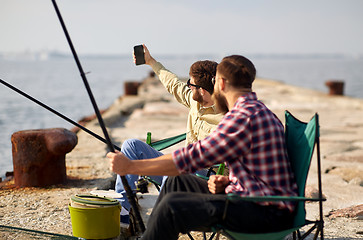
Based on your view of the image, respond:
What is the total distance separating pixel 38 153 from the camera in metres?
4.48

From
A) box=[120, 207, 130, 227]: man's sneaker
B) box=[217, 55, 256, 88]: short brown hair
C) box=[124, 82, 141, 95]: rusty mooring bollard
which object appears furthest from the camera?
box=[124, 82, 141, 95]: rusty mooring bollard

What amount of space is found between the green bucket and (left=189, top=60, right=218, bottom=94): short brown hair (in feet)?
3.32

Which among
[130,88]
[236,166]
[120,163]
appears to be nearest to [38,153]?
[120,163]

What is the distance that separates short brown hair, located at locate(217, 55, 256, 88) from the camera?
8.18ft

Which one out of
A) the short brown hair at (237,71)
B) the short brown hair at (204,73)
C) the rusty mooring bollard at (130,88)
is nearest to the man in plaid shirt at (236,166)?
the short brown hair at (237,71)

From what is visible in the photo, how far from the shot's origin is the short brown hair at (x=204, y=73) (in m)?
3.41

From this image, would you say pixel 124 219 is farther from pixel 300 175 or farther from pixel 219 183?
pixel 300 175

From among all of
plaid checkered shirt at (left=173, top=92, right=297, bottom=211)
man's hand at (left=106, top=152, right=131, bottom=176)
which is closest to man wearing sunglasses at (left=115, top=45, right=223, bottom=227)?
man's hand at (left=106, top=152, right=131, bottom=176)

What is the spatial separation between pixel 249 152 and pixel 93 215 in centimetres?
127

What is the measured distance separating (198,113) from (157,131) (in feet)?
16.5

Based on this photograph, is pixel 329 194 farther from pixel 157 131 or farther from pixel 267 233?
pixel 157 131

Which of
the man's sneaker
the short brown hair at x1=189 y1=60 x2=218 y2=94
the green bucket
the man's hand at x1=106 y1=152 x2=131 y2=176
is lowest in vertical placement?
the man's sneaker

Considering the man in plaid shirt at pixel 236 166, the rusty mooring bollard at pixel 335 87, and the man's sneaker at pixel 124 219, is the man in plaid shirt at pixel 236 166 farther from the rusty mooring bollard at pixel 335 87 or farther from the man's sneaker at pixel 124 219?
the rusty mooring bollard at pixel 335 87

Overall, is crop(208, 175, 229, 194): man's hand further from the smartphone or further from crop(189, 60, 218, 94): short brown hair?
the smartphone
